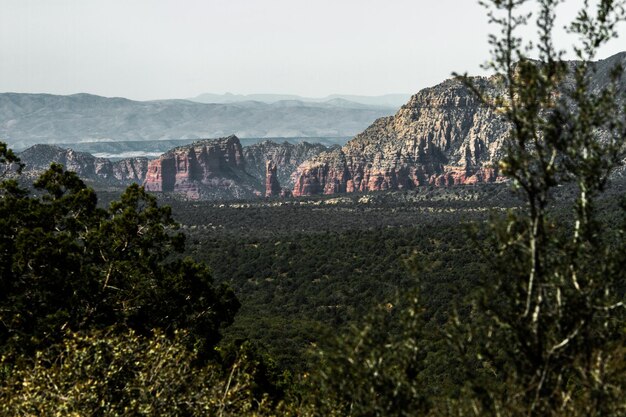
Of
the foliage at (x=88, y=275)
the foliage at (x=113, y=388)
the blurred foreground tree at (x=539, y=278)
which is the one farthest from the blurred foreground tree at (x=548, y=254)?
the foliage at (x=88, y=275)

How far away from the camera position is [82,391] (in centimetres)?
2005

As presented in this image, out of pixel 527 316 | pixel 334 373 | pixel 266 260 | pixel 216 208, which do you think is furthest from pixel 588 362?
pixel 216 208

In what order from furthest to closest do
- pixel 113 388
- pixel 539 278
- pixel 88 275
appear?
pixel 88 275 → pixel 113 388 → pixel 539 278

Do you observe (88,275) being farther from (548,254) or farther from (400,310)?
(548,254)

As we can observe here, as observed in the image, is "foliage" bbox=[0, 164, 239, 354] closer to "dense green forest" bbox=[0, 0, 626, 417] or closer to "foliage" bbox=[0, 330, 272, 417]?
"dense green forest" bbox=[0, 0, 626, 417]

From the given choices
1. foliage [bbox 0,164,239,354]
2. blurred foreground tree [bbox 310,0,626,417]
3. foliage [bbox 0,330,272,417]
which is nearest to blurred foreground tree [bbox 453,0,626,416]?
blurred foreground tree [bbox 310,0,626,417]

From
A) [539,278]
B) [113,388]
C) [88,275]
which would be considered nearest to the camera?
[539,278]

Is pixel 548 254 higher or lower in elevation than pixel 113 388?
higher

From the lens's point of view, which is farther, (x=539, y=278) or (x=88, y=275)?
(x=88, y=275)

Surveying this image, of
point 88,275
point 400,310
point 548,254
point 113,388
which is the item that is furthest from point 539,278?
point 88,275

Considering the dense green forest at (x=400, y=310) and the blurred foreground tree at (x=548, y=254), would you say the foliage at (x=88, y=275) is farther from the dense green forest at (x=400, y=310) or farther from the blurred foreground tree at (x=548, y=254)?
the blurred foreground tree at (x=548, y=254)

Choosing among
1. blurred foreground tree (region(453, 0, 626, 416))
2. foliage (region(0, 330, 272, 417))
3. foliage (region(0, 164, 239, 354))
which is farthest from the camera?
foliage (region(0, 164, 239, 354))

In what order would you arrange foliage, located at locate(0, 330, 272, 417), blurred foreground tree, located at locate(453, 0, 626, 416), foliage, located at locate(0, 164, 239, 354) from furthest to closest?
1. foliage, located at locate(0, 164, 239, 354)
2. foliage, located at locate(0, 330, 272, 417)
3. blurred foreground tree, located at locate(453, 0, 626, 416)

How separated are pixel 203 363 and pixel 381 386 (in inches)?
793
